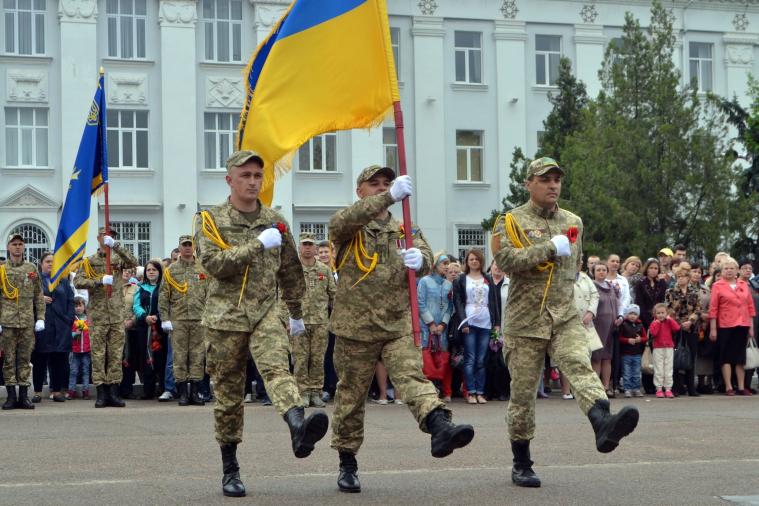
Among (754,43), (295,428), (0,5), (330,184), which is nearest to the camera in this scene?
(295,428)

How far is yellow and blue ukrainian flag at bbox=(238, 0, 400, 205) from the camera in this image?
28.0ft

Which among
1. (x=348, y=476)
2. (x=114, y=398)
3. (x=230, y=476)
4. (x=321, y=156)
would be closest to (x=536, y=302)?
(x=348, y=476)

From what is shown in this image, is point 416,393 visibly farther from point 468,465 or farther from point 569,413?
point 569,413

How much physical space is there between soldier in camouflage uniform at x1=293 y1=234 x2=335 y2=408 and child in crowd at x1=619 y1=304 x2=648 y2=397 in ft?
14.0

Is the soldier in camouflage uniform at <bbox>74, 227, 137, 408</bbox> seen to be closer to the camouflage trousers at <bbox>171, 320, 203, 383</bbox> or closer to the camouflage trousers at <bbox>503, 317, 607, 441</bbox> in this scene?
the camouflage trousers at <bbox>171, 320, 203, 383</bbox>

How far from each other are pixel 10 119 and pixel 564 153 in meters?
16.6

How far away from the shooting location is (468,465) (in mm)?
9414

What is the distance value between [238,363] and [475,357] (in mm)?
8737

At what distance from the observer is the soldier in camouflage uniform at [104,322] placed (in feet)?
51.9

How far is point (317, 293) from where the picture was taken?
52.0 feet

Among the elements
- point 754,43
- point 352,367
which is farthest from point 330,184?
point 352,367

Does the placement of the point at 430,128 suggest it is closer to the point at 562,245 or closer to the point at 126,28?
the point at 126,28

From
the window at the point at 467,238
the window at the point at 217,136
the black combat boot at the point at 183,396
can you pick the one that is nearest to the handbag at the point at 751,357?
the black combat boot at the point at 183,396

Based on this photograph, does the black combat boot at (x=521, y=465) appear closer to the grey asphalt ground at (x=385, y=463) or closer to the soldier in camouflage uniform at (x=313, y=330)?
the grey asphalt ground at (x=385, y=463)
